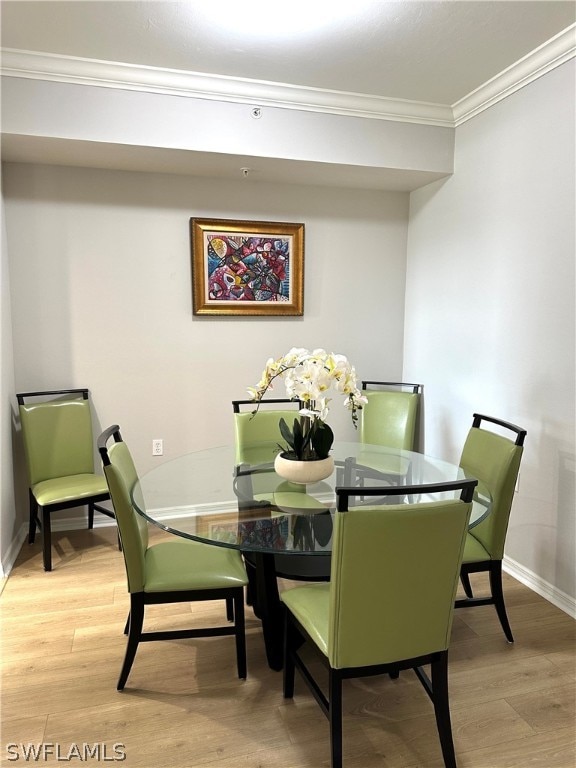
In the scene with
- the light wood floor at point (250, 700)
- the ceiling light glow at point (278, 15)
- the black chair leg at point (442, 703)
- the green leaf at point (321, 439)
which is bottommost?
the light wood floor at point (250, 700)

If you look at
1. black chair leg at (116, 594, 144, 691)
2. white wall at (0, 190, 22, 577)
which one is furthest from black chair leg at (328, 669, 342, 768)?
white wall at (0, 190, 22, 577)

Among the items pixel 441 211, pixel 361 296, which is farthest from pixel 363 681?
pixel 441 211

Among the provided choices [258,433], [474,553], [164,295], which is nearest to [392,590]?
[474,553]

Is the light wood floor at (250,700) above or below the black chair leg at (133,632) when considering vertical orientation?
below

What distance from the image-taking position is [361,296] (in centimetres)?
390

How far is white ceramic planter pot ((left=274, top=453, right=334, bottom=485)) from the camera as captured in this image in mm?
2229

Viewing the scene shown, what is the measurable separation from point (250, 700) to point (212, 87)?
2887 millimetres

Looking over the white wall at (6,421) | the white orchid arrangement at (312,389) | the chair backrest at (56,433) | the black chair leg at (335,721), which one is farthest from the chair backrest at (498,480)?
the white wall at (6,421)

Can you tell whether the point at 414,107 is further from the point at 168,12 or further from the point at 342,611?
the point at 342,611

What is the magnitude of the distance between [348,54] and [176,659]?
2833 millimetres

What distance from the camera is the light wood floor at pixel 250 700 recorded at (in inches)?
70.0

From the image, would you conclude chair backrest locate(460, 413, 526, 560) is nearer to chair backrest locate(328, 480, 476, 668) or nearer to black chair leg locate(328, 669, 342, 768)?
chair backrest locate(328, 480, 476, 668)

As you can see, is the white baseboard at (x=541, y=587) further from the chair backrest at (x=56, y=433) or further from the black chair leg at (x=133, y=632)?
the chair backrest at (x=56, y=433)

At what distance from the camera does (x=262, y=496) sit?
2205 millimetres
